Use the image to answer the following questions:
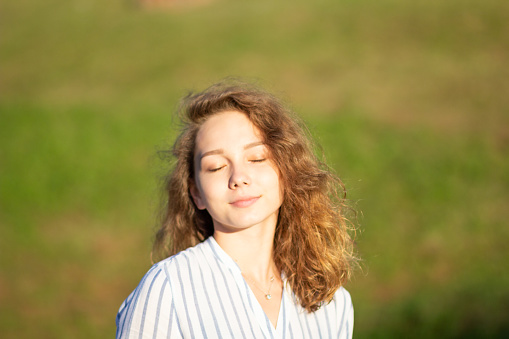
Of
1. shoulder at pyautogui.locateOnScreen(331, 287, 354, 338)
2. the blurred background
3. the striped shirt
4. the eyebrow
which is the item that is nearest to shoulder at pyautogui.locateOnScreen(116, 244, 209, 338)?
the striped shirt

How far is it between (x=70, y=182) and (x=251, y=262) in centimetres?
944

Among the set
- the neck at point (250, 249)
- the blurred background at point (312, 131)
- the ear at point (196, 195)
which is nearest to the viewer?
the neck at point (250, 249)

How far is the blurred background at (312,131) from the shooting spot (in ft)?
22.2

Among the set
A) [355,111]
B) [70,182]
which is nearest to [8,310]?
[70,182]

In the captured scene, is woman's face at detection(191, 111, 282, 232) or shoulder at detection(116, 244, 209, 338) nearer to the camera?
shoulder at detection(116, 244, 209, 338)

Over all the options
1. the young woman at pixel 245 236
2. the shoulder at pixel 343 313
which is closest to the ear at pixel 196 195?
the young woman at pixel 245 236

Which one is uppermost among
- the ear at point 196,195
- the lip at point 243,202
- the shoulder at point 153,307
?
the ear at point 196,195

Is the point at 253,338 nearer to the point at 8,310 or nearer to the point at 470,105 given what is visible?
the point at 8,310

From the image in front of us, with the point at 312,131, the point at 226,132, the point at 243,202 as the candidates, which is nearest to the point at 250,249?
the point at 243,202

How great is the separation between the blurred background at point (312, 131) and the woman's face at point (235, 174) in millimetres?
491

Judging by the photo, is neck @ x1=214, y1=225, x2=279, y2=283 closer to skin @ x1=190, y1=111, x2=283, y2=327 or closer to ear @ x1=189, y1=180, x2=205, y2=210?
skin @ x1=190, y1=111, x2=283, y2=327

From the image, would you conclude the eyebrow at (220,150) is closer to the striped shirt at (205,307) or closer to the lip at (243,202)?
the lip at (243,202)

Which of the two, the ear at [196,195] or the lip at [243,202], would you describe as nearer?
the lip at [243,202]

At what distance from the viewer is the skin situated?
188 cm
